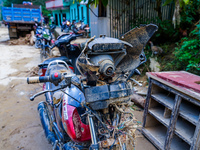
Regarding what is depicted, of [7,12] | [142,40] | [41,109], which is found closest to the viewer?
[142,40]

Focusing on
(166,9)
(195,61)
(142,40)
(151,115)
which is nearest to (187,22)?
(166,9)

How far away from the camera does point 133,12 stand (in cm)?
605

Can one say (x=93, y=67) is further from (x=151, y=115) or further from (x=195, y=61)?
(x=195, y=61)

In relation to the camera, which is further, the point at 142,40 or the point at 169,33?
the point at 169,33

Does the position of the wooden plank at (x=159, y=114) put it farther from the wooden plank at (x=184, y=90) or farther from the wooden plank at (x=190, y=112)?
the wooden plank at (x=184, y=90)

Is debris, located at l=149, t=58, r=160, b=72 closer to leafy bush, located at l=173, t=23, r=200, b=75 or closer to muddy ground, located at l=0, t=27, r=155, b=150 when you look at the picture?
leafy bush, located at l=173, t=23, r=200, b=75

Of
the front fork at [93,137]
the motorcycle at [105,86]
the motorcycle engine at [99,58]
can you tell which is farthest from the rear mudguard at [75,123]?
the motorcycle engine at [99,58]

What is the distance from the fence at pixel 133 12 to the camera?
5922 millimetres

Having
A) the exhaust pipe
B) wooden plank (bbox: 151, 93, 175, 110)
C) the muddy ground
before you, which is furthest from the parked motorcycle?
wooden plank (bbox: 151, 93, 175, 110)

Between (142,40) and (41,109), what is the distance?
2.32 m

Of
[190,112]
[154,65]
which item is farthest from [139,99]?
[190,112]

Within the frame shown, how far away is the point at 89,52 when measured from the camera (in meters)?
1.28

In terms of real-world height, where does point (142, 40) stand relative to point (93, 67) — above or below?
above

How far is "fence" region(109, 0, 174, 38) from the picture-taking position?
5922mm
